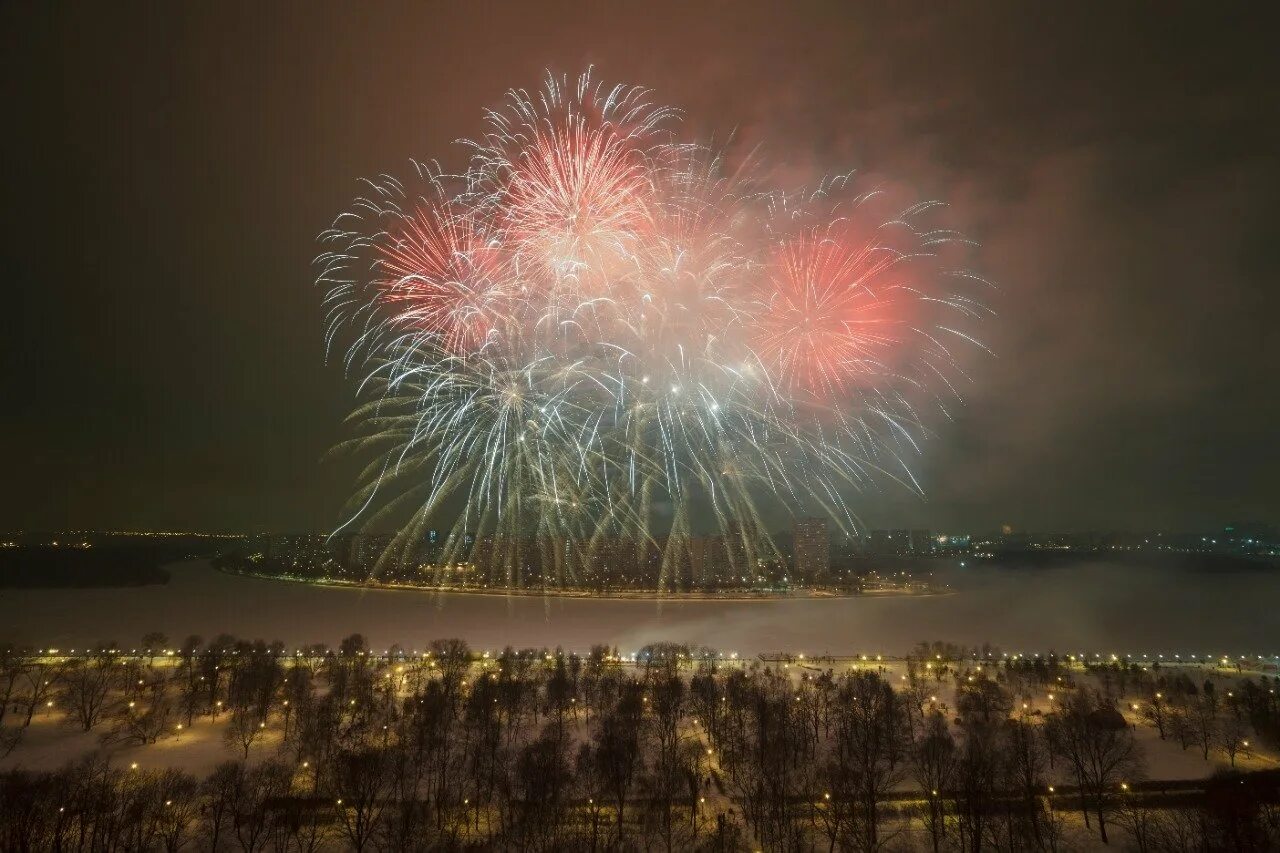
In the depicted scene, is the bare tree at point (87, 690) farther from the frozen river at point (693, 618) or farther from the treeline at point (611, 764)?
the frozen river at point (693, 618)

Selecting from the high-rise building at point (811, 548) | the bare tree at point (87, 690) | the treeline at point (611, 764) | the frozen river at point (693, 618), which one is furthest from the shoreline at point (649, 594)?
the bare tree at point (87, 690)

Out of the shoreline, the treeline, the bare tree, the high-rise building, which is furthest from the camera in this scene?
the high-rise building

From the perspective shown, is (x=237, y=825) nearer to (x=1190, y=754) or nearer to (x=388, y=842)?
(x=388, y=842)

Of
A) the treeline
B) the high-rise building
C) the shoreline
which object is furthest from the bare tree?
the high-rise building

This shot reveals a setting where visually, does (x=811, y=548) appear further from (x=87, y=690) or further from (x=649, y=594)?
(x=87, y=690)

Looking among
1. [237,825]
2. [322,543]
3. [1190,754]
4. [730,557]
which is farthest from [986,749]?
[322,543]

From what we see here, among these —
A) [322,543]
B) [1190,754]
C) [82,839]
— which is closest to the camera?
[82,839]

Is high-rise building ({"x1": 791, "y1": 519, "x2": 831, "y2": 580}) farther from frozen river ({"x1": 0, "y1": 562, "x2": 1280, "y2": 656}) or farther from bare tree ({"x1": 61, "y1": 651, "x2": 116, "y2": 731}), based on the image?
bare tree ({"x1": 61, "y1": 651, "x2": 116, "y2": 731})
